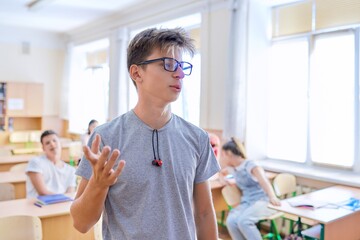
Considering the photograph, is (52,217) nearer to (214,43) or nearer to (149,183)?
(149,183)

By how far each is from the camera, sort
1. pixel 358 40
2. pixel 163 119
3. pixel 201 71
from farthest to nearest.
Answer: pixel 201 71 → pixel 358 40 → pixel 163 119

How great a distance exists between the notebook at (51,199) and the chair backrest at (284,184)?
218cm

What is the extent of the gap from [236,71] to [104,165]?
3.95 metres

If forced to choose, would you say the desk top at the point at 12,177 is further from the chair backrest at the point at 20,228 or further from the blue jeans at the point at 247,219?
the blue jeans at the point at 247,219

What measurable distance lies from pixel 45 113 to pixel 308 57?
21.5 ft

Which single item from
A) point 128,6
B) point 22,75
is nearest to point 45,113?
point 22,75

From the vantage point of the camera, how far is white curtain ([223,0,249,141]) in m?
4.71

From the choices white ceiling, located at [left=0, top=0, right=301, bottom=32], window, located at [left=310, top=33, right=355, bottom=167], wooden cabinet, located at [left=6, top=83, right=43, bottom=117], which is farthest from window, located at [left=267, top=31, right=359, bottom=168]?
wooden cabinet, located at [left=6, top=83, right=43, bottom=117]

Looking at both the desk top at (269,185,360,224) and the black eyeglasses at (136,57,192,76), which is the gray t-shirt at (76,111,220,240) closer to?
the black eyeglasses at (136,57,192,76)

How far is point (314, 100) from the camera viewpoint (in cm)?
452

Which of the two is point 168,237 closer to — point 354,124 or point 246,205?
point 246,205

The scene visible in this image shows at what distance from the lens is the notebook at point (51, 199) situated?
3.01 meters

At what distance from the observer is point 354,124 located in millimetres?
4148

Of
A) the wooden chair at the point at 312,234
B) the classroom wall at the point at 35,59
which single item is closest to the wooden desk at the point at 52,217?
the wooden chair at the point at 312,234
